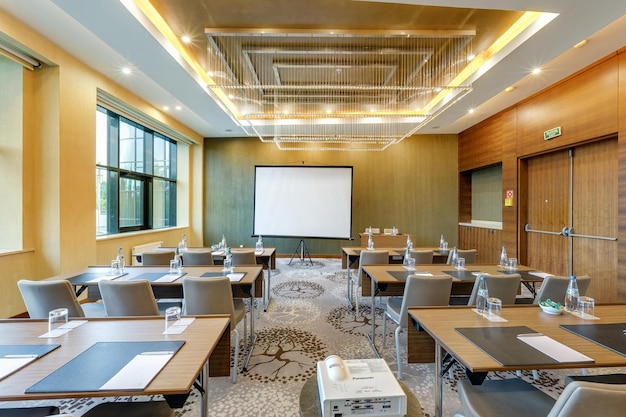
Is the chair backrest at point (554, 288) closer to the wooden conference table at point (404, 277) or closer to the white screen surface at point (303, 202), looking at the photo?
the wooden conference table at point (404, 277)

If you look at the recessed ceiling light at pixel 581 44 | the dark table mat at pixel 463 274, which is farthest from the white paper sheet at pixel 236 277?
the recessed ceiling light at pixel 581 44

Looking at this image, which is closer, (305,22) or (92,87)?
(305,22)

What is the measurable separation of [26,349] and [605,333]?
2849 mm

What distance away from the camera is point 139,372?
109 cm

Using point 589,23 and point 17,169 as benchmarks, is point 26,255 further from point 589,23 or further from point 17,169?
point 589,23

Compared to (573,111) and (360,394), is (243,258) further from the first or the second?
(573,111)

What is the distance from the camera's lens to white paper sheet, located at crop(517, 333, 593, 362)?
120 cm

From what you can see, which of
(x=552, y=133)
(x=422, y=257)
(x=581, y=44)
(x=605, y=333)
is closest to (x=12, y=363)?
(x=605, y=333)

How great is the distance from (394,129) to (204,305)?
523cm

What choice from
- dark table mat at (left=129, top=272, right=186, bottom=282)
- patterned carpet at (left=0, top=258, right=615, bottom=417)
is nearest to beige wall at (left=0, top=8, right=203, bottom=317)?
dark table mat at (left=129, top=272, right=186, bottom=282)

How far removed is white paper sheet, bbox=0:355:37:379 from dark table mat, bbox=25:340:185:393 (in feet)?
0.54

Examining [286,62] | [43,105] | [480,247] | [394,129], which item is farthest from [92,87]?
[480,247]

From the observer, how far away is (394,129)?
6.00 metres

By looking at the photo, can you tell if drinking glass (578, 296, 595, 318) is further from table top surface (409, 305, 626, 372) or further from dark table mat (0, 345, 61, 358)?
dark table mat (0, 345, 61, 358)
